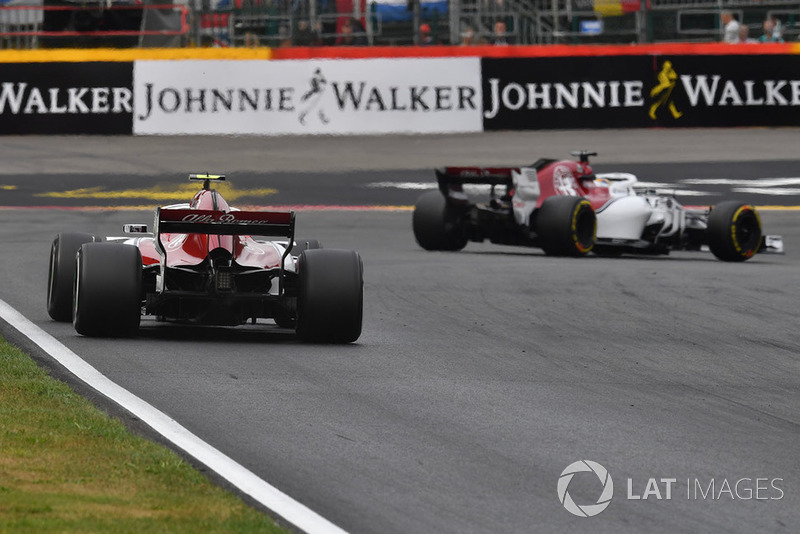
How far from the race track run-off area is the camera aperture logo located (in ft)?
0.05

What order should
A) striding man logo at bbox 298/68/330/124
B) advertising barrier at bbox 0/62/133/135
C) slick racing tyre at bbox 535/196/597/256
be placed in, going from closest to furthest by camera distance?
slick racing tyre at bbox 535/196/597/256 < advertising barrier at bbox 0/62/133/135 < striding man logo at bbox 298/68/330/124

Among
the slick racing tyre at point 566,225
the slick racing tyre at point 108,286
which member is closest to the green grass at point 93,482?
the slick racing tyre at point 108,286

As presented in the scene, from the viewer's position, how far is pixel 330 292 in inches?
405

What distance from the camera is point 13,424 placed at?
710cm

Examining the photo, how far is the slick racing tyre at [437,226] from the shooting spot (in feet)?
60.4

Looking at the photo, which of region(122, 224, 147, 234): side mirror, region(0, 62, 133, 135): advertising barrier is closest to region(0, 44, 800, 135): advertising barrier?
region(0, 62, 133, 135): advertising barrier

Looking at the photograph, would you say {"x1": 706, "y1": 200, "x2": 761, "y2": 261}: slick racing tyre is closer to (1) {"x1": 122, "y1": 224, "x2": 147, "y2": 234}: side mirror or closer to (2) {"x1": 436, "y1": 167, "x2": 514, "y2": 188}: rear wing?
(2) {"x1": 436, "y1": 167, "x2": 514, "y2": 188}: rear wing

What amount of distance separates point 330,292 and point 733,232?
879 centimetres

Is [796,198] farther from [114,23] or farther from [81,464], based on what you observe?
[81,464]

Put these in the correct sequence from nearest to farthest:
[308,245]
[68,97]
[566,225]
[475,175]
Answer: [308,245] < [566,225] < [475,175] < [68,97]

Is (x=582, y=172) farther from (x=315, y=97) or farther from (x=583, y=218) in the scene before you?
(x=315, y=97)

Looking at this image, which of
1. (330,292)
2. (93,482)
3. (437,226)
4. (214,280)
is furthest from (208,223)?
(437,226)

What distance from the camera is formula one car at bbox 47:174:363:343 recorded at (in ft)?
33.0

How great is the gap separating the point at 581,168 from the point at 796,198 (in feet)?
26.5
